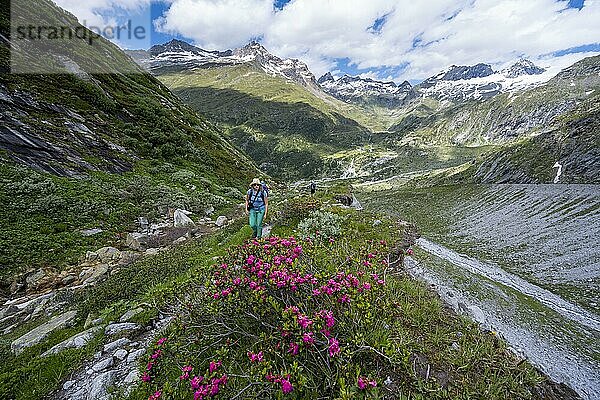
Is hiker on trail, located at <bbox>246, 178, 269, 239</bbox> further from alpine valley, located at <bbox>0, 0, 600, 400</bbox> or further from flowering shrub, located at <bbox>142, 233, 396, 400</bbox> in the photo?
flowering shrub, located at <bbox>142, 233, 396, 400</bbox>

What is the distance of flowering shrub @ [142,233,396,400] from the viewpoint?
4.46m

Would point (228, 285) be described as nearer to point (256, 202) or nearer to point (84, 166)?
point (256, 202)

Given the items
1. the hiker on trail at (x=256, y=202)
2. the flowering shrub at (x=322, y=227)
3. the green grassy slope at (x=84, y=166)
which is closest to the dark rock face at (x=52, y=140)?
the green grassy slope at (x=84, y=166)

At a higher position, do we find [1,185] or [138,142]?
[138,142]

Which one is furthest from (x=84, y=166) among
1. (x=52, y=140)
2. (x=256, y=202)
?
(x=256, y=202)

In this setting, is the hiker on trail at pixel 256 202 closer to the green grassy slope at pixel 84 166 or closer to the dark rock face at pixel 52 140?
the green grassy slope at pixel 84 166

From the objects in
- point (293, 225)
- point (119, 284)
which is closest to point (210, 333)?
point (119, 284)

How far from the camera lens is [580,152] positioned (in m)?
90.9

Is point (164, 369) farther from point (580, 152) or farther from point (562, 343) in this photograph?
point (580, 152)

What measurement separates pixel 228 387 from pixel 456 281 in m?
16.5

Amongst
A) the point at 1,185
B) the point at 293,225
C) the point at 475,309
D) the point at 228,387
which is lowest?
the point at 475,309

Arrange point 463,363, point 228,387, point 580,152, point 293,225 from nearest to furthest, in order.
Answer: point 228,387, point 463,363, point 293,225, point 580,152

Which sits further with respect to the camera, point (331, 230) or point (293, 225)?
point (293, 225)

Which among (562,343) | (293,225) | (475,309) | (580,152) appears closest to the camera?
(562,343)
